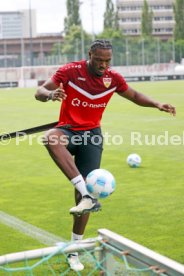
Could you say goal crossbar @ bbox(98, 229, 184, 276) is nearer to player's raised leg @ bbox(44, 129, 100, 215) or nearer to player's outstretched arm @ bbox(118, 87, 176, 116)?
player's raised leg @ bbox(44, 129, 100, 215)

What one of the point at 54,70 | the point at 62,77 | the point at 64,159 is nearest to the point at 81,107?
the point at 62,77

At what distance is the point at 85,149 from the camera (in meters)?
6.83

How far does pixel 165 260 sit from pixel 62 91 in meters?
2.49

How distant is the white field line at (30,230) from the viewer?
25.8 feet

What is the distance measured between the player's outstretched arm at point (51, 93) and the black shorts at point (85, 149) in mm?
382

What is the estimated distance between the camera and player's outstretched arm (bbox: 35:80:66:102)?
6.34 metres

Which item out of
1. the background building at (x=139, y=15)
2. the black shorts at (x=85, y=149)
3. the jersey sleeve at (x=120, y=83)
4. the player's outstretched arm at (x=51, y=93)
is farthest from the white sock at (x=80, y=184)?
the background building at (x=139, y=15)

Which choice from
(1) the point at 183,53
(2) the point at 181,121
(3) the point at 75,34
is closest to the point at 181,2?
(3) the point at 75,34

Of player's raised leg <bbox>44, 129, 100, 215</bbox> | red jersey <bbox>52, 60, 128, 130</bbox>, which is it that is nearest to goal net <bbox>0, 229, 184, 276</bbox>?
player's raised leg <bbox>44, 129, 100, 215</bbox>

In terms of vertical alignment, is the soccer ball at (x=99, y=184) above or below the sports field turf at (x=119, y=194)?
above

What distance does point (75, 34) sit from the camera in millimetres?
102562

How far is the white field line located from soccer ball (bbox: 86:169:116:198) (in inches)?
56.4

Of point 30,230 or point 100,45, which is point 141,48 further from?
point 100,45

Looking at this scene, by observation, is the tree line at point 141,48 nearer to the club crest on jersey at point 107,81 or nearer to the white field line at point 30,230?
the white field line at point 30,230
